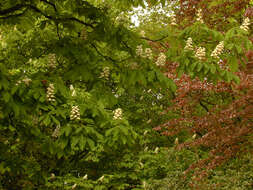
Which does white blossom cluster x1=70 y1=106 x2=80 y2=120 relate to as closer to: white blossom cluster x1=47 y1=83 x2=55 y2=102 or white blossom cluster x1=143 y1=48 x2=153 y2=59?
white blossom cluster x1=47 y1=83 x2=55 y2=102

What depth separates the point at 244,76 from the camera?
5609mm

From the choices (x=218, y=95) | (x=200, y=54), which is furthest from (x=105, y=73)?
(x=218, y=95)

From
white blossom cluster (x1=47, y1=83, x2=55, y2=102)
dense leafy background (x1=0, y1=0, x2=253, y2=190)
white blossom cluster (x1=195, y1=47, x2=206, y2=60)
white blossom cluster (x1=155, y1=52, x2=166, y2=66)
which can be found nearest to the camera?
white blossom cluster (x1=47, y1=83, x2=55, y2=102)

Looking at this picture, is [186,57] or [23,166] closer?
[186,57]

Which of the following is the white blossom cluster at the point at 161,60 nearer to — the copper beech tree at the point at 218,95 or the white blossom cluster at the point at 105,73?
the copper beech tree at the point at 218,95

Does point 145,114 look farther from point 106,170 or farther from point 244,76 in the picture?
point 244,76

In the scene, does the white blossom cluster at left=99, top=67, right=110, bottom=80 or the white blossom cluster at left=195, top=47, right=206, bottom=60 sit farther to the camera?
the white blossom cluster at left=99, top=67, right=110, bottom=80

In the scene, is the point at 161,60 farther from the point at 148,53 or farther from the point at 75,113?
the point at 75,113

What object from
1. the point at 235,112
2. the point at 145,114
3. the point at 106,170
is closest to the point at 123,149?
the point at 106,170

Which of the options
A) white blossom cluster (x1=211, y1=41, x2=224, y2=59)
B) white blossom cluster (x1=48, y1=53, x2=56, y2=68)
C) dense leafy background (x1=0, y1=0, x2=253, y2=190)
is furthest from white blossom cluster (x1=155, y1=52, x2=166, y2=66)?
white blossom cluster (x1=48, y1=53, x2=56, y2=68)

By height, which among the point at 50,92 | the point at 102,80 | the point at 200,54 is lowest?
the point at 50,92

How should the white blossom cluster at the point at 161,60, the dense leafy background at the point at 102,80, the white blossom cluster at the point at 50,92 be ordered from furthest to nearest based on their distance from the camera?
the white blossom cluster at the point at 161,60, the dense leafy background at the point at 102,80, the white blossom cluster at the point at 50,92

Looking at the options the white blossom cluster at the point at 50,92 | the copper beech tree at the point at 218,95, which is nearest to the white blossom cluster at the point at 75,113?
the white blossom cluster at the point at 50,92

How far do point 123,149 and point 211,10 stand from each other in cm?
480
